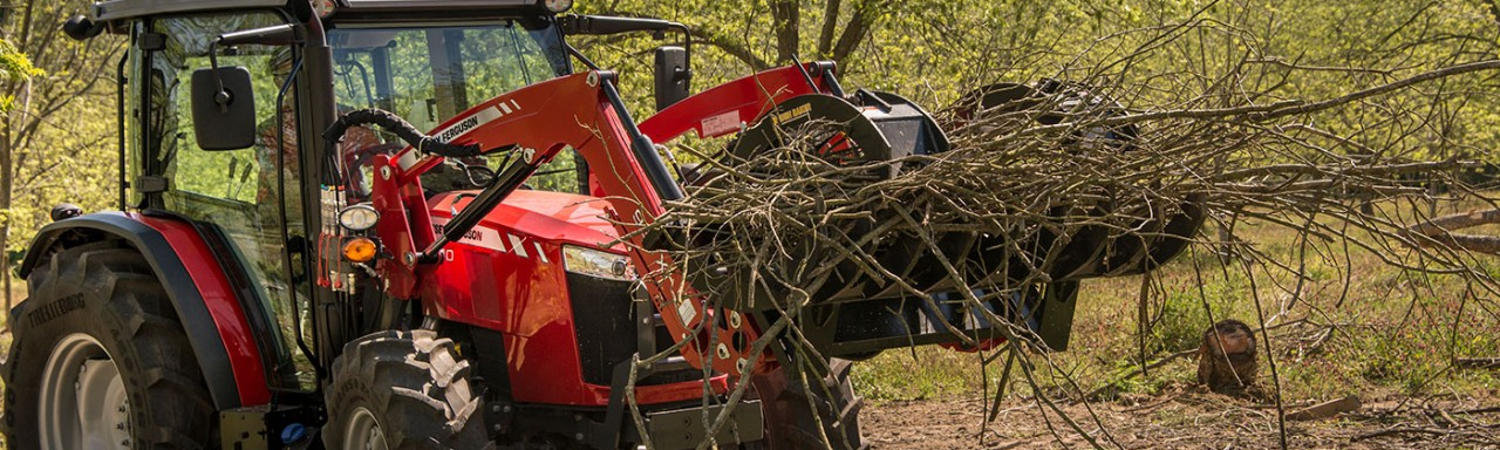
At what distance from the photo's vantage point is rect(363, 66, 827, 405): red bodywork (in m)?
4.75

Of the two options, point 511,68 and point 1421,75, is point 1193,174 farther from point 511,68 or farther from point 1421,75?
point 511,68

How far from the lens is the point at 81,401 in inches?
245

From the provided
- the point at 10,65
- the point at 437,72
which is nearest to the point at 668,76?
the point at 437,72

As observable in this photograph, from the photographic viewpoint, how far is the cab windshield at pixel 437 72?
548cm

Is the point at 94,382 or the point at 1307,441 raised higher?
the point at 94,382

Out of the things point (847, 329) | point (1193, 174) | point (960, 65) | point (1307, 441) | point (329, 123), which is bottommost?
point (1307, 441)

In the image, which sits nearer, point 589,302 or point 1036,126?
point 1036,126

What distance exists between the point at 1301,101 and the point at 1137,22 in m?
7.60

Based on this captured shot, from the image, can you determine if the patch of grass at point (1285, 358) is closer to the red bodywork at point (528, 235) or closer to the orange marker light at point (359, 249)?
the red bodywork at point (528, 235)

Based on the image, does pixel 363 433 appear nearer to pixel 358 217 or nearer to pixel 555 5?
pixel 358 217

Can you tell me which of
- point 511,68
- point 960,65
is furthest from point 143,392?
point 960,65

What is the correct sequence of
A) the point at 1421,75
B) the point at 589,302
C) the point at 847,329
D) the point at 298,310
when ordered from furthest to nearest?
the point at 298,310 < the point at 589,302 < the point at 847,329 < the point at 1421,75

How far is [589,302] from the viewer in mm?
5023

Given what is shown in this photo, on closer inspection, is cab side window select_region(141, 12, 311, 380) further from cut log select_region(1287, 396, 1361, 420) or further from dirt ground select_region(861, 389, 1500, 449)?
cut log select_region(1287, 396, 1361, 420)
